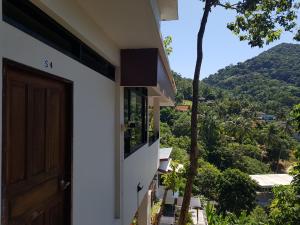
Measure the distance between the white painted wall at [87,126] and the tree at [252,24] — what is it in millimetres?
3568

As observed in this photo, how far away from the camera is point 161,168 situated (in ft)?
66.4

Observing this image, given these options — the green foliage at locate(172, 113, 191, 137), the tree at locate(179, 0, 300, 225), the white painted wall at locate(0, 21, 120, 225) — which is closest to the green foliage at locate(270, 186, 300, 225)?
the tree at locate(179, 0, 300, 225)

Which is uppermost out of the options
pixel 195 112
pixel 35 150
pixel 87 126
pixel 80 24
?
pixel 80 24

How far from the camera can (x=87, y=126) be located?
438 cm

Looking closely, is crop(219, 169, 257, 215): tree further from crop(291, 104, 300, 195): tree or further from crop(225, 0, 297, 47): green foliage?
crop(225, 0, 297, 47): green foliage

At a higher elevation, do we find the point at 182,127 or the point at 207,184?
the point at 182,127

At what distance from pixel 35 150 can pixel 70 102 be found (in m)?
0.94

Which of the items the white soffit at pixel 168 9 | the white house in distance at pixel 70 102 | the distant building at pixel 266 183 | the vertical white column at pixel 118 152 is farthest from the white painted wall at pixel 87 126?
the distant building at pixel 266 183

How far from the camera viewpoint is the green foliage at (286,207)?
12.5 m

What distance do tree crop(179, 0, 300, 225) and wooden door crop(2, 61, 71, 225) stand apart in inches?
221

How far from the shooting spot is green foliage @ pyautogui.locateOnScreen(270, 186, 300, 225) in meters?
12.5

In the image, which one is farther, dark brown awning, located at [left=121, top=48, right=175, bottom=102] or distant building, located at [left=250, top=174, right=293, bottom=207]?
distant building, located at [left=250, top=174, right=293, bottom=207]

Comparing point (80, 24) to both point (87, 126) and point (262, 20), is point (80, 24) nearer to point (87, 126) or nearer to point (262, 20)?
point (87, 126)

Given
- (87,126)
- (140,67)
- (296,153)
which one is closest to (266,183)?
(296,153)
